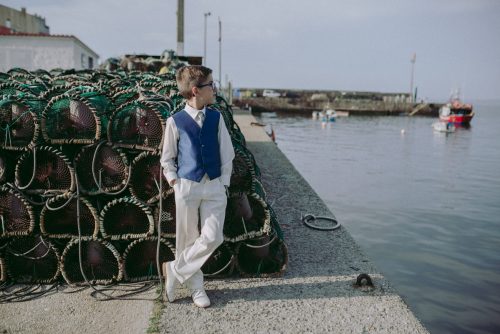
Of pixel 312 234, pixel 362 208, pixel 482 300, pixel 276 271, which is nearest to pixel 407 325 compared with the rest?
pixel 276 271

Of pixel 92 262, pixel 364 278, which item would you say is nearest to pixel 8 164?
pixel 92 262

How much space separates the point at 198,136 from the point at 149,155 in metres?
0.79

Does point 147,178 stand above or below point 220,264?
above

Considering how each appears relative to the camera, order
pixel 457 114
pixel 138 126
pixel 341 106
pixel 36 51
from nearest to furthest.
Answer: pixel 138 126
pixel 36 51
pixel 457 114
pixel 341 106

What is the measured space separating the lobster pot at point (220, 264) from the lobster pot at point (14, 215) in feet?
5.44

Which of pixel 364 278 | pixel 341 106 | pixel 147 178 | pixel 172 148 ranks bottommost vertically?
pixel 364 278

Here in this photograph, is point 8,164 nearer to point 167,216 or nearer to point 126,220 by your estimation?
point 126,220

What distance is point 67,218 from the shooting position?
158 inches

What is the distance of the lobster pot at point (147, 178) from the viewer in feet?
12.9

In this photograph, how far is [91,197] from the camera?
4.04m

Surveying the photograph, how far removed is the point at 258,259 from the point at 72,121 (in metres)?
2.21

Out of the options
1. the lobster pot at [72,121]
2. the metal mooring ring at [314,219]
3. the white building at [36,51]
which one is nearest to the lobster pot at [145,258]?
the lobster pot at [72,121]

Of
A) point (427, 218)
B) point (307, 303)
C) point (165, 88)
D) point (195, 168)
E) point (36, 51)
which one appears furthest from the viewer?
point (36, 51)

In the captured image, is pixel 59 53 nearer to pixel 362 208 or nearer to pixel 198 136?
pixel 362 208
